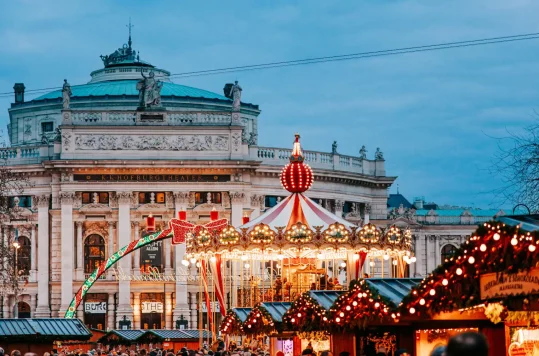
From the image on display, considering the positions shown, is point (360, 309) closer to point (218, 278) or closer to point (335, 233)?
point (335, 233)

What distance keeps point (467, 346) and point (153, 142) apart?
73.7 m

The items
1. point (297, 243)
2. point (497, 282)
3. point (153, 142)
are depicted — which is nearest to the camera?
point (497, 282)

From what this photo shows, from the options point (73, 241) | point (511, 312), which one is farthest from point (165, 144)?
point (511, 312)

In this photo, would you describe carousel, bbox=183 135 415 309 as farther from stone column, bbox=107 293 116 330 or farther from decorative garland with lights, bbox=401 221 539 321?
stone column, bbox=107 293 116 330

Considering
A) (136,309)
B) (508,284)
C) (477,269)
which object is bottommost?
(136,309)

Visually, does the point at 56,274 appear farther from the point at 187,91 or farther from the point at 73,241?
the point at 187,91

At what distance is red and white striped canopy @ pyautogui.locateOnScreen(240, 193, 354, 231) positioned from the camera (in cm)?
4209

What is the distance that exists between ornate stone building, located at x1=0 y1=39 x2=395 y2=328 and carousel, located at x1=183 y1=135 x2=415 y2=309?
119 ft

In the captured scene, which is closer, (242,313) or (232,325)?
(242,313)

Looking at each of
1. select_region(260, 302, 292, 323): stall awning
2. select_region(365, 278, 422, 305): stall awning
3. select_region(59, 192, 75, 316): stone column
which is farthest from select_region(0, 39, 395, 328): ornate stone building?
select_region(365, 278, 422, 305): stall awning

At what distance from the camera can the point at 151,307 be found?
8094 centimetres

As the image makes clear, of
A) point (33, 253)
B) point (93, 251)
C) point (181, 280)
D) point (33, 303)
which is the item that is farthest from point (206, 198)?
point (33, 303)

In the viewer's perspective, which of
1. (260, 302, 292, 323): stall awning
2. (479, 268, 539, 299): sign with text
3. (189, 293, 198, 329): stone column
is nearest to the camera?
(479, 268, 539, 299): sign with text

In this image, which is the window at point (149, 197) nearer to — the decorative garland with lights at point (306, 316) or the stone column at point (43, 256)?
the stone column at point (43, 256)
